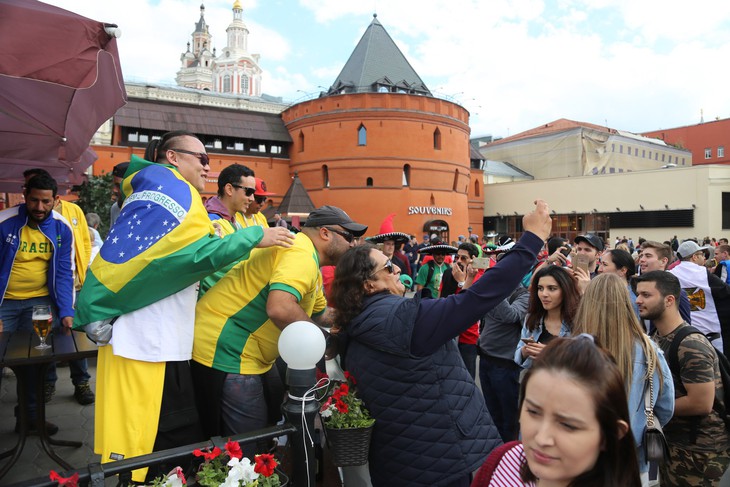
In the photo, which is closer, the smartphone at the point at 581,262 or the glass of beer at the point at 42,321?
the glass of beer at the point at 42,321

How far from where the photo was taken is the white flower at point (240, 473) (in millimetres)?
1740

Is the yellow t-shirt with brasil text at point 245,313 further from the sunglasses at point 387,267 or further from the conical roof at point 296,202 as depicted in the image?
the conical roof at point 296,202

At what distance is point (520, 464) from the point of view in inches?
61.5

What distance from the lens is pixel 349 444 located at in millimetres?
2357

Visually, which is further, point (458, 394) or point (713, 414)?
point (713, 414)

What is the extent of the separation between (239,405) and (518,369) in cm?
276

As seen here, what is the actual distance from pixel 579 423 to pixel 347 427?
131cm

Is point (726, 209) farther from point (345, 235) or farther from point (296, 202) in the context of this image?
point (345, 235)

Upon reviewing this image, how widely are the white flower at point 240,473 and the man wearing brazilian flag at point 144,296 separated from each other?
0.73 meters

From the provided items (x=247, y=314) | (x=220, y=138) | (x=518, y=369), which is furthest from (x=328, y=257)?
(x=220, y=138)

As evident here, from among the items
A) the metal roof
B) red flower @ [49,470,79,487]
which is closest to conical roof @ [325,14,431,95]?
the metal roof

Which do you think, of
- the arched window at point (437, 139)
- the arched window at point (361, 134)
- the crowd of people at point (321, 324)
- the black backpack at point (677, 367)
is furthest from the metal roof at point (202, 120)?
the black backpack at point (677, 367)

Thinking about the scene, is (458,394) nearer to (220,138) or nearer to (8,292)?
(8,292)

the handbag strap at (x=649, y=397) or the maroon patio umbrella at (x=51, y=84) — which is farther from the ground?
the maroon patio umbrella at (x=51, y=84)
